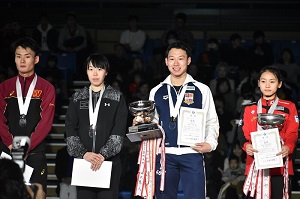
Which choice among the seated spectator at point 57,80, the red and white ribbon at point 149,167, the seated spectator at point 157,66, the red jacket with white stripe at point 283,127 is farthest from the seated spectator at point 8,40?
the red jacket with white stripe at point 283,127

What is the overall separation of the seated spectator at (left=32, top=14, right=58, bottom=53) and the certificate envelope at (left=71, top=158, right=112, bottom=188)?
20.6ft

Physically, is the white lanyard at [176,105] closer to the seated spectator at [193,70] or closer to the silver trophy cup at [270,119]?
the silver trophy cup at [270,119]

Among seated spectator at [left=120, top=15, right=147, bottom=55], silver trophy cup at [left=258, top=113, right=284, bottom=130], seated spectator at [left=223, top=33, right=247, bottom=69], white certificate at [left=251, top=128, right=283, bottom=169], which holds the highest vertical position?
seated spectator at [left=120, top=15, right=147, bottom=55]

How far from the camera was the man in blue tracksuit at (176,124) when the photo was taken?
6766 millimetres

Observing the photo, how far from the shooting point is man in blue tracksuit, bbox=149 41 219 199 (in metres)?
6.77

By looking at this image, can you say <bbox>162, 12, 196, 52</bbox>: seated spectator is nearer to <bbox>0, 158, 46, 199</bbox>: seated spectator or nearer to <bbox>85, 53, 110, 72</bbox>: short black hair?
<bbox>85, 53, 110, 72</bbox>: short black hair

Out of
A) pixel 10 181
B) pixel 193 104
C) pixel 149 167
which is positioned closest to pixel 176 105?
pixel 193 104

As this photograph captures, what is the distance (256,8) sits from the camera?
1457cm

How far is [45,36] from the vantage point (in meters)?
13.0

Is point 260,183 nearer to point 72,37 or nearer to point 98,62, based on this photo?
point 98,62

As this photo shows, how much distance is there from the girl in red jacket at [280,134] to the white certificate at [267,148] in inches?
2.9

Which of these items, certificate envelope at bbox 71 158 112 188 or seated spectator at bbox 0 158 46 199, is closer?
seated spectator at bbox 0 158 46 199

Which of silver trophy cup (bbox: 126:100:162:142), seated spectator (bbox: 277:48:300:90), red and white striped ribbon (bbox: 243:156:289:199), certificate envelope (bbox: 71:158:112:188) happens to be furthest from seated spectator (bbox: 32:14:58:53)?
red and white striped ribbon (bbox: 243:156:289:199)

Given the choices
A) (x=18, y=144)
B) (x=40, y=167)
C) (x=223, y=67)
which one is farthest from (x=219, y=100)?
(x=18, y=144)
